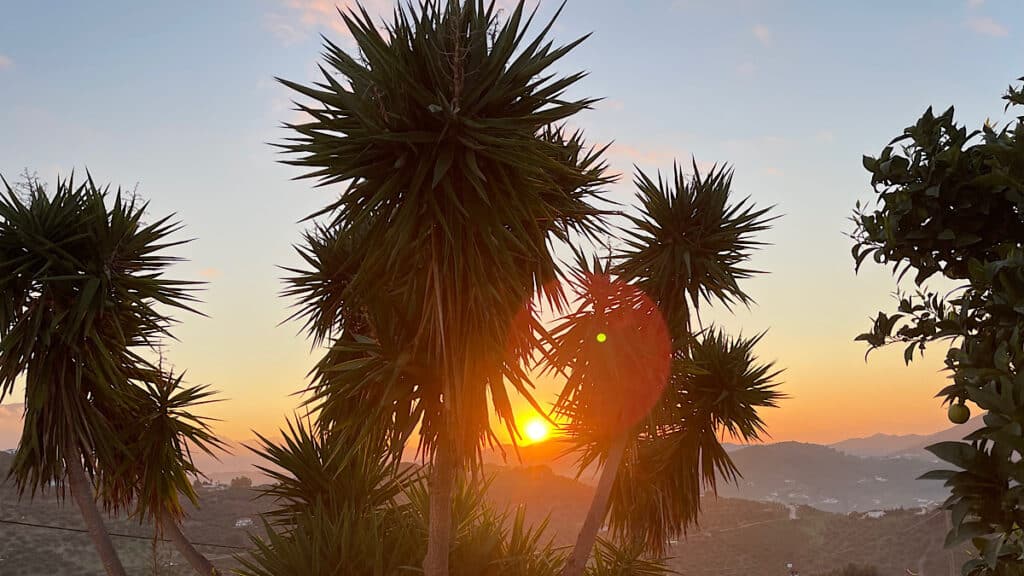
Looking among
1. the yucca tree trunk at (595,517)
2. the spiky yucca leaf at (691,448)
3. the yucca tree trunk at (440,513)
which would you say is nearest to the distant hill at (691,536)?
the spiky yucca leaf at (691,448)

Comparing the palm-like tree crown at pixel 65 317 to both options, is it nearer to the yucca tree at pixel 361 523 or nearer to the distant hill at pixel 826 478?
the yucca tree at pixel 361 523

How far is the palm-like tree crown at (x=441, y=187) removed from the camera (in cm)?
657

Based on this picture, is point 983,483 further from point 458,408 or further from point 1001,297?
point 458,408

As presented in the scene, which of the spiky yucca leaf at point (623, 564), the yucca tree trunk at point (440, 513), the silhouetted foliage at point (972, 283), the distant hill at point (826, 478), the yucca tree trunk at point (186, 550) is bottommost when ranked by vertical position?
the distant hill at point (826, 478)

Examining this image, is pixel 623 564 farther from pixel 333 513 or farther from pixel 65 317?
pixel 65 317

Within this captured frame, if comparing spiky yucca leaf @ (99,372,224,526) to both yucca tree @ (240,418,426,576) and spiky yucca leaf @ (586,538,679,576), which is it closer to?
yucca tree @ (240,418,426,576)

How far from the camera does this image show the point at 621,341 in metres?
9.47

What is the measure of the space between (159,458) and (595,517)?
19.5 feet

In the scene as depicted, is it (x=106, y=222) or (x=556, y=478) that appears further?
(x=556, y=478)

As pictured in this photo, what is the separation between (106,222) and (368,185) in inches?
202

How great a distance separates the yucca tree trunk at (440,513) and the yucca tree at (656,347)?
1.80m

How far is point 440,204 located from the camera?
6730mm

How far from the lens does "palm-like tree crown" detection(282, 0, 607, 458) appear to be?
6.57 m

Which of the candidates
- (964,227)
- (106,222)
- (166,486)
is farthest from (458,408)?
(106,222)
